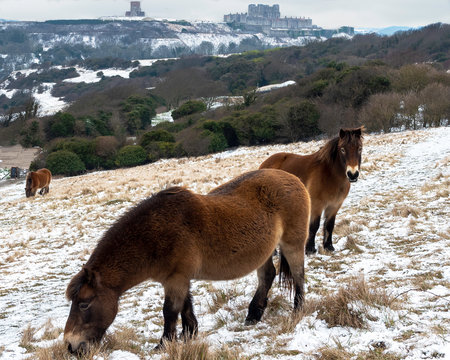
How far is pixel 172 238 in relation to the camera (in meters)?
3.23

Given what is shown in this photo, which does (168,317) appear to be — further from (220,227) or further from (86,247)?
(86,247)

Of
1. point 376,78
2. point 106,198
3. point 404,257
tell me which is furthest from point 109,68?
point 404,257

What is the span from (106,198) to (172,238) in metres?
12.3

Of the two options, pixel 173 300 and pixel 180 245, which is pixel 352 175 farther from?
pixel 173 300

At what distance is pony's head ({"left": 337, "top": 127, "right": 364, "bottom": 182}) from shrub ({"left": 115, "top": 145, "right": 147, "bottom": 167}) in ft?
108

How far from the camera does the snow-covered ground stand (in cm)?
319

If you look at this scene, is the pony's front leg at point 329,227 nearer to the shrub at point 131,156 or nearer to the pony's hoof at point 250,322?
the pony's hoof at point 250,322

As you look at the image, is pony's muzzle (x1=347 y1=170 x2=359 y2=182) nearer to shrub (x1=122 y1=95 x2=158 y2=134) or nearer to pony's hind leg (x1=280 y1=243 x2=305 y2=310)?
pony's hind leg (x1=280 y1=243 x2=305 y2=310)

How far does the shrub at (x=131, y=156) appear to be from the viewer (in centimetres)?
3709

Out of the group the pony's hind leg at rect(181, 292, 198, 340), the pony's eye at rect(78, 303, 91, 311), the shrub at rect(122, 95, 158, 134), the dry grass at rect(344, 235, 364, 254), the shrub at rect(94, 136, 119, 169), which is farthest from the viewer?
the shrub at rect(122, 95, 158, 134)

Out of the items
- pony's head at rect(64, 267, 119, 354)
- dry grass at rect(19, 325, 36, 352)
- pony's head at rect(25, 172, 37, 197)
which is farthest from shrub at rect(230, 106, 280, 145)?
pony's head at rect(64, 267, 119, 354)

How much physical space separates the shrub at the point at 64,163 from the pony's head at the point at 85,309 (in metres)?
36.4

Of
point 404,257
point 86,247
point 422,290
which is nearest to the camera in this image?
point 422,290

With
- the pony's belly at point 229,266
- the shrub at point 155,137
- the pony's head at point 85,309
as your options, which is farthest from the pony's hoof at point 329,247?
the shrub at point 155,137
